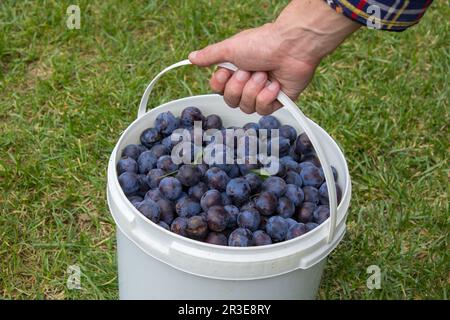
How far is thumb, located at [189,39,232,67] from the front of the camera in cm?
134

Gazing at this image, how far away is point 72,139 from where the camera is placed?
2.08m

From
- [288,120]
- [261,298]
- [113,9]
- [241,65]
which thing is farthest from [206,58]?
[113,9]

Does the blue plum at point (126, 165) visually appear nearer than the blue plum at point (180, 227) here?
No

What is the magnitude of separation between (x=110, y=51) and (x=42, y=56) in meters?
0.24

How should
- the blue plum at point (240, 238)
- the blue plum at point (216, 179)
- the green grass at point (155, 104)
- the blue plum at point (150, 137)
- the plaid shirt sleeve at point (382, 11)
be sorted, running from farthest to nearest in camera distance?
the green grass at point (155, 104) → the blue plum at point (150, 137) → the blue plum at point (216, 179) → the blue plum at point (240, 238) → the plaid shirt sleeve at point (382, 11)

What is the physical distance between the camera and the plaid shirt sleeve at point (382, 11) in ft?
3.87

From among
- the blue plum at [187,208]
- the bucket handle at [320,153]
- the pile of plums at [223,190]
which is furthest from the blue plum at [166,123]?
the bucket handle at [320,153]

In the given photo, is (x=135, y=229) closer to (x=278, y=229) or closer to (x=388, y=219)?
(x=278, y=229)

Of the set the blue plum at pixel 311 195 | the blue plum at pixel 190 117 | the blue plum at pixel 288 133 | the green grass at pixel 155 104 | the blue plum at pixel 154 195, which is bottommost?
the green grass at pixel 155 104

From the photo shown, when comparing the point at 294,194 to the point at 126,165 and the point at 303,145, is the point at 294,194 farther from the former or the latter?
the point at 126,165

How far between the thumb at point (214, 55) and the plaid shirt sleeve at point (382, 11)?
0.73 feet

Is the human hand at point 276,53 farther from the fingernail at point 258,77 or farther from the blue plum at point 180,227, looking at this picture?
the blue plum at point 180,227

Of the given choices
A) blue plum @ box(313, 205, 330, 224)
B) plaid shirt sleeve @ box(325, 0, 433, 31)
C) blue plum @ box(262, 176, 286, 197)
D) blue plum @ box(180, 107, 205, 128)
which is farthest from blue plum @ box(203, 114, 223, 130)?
plaid shirt sleeve @ box(325, 0, 433, 31)

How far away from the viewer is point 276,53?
1.32m
